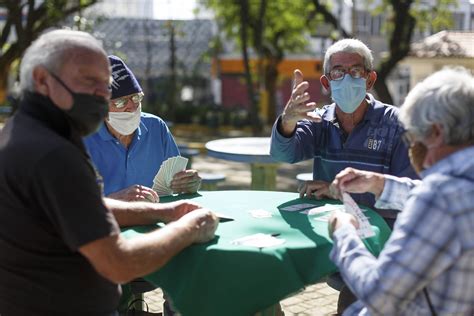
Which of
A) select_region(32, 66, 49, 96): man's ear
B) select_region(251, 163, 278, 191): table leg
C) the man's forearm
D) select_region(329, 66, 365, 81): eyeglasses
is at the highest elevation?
select_region(32, 66, 49, 96): man's ear

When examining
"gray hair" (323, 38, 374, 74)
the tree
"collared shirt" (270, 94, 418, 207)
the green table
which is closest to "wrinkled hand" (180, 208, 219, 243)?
the green table

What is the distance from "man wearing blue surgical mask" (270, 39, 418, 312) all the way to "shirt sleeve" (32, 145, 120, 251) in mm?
1490

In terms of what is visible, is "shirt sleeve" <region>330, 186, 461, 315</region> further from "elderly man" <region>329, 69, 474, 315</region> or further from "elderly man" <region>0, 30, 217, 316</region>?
"elderly man" <region>0, 30, 217, 316</region>

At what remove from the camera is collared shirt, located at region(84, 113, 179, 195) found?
345cm

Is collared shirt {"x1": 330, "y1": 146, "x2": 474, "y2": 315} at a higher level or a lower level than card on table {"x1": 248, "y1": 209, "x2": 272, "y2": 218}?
higher

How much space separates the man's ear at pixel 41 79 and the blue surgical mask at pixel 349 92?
5.76ft

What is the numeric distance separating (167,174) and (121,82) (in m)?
0.53

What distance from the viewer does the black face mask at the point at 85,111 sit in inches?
78.1

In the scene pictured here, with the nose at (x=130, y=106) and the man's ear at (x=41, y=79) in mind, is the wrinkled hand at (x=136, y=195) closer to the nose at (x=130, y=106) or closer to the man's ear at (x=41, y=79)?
the nose at (x=130, y=106)

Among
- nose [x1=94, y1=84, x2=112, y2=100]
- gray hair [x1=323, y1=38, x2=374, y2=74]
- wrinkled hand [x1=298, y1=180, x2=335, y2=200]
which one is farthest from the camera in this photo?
gray hair [x1=323, y1=38, x2=374, y2=74]

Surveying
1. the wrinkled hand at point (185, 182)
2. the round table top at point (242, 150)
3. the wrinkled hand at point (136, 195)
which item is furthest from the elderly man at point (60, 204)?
the round table top at point (242, 150)

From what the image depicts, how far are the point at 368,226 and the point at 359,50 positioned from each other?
1212mm

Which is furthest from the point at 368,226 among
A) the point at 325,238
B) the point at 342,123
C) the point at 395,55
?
the point at 395,55

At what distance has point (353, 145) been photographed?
3393 millimetres
